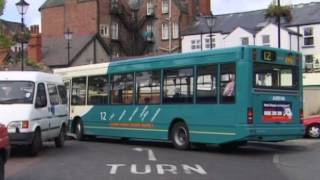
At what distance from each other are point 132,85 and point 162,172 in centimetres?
928

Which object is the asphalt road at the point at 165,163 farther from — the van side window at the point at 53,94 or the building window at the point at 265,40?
the building window at the point at 265,40

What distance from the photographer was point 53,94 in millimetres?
21031

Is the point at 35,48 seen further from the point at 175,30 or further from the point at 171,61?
the point at 171,61

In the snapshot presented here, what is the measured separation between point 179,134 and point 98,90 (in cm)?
550

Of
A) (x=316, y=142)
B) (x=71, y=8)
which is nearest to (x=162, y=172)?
(x=316, y=142)

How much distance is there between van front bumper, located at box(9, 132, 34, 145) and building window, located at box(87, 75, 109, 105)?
7594mm

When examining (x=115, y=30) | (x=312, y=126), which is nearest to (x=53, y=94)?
(x=312, y=126)

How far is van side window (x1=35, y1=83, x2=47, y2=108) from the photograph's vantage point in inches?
746

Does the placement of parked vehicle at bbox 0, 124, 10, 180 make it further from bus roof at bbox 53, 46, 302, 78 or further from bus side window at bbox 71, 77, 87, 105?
bus side window at bbox 71, 77, 87, 105

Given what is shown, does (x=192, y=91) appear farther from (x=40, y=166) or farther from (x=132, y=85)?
(x=40, y=166)

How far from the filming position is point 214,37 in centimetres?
7006

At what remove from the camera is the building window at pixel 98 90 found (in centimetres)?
2544

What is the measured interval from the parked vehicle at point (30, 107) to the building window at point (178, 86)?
350 cm

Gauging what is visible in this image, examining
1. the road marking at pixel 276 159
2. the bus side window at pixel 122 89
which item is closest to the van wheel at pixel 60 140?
the bus side window at pixel 122 89
